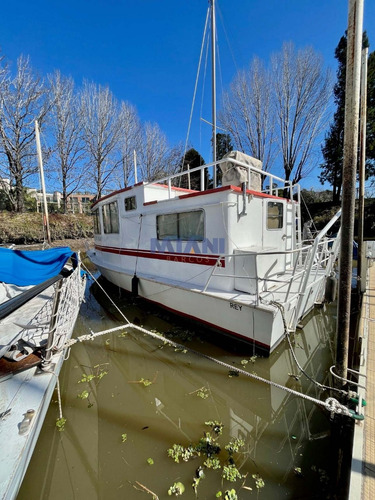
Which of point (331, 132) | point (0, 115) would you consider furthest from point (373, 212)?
point (0, 115)

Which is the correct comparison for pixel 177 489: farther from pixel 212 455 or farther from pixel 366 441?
pixel 366 441

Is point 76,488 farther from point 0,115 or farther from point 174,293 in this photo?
point 0,115

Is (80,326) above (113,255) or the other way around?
the other way around

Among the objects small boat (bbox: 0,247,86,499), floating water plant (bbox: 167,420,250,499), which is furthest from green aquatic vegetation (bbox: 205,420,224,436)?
small boat (bbox: 0,247,86,499)

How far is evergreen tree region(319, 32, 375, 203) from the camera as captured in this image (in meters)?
16.8

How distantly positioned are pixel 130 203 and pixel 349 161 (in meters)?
5.41

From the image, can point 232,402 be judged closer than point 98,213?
Yes

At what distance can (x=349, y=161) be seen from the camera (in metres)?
2.53

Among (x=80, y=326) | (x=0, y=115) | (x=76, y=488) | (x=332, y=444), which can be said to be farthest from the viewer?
(x=0, y=115)

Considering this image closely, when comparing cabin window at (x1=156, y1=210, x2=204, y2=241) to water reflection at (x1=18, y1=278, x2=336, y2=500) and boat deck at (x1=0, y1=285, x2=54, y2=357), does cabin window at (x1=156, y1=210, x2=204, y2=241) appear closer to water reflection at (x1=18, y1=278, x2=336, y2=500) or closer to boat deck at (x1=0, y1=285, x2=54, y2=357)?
water reflection at (x1=18, y1=278, x2=336, y2=500)

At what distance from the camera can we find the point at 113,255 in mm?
7883

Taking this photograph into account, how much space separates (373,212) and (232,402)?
1994 cm

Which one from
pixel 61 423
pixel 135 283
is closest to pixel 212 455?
pixel 61 423

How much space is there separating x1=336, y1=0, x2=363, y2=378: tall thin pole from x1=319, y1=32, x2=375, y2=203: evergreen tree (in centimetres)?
1953
